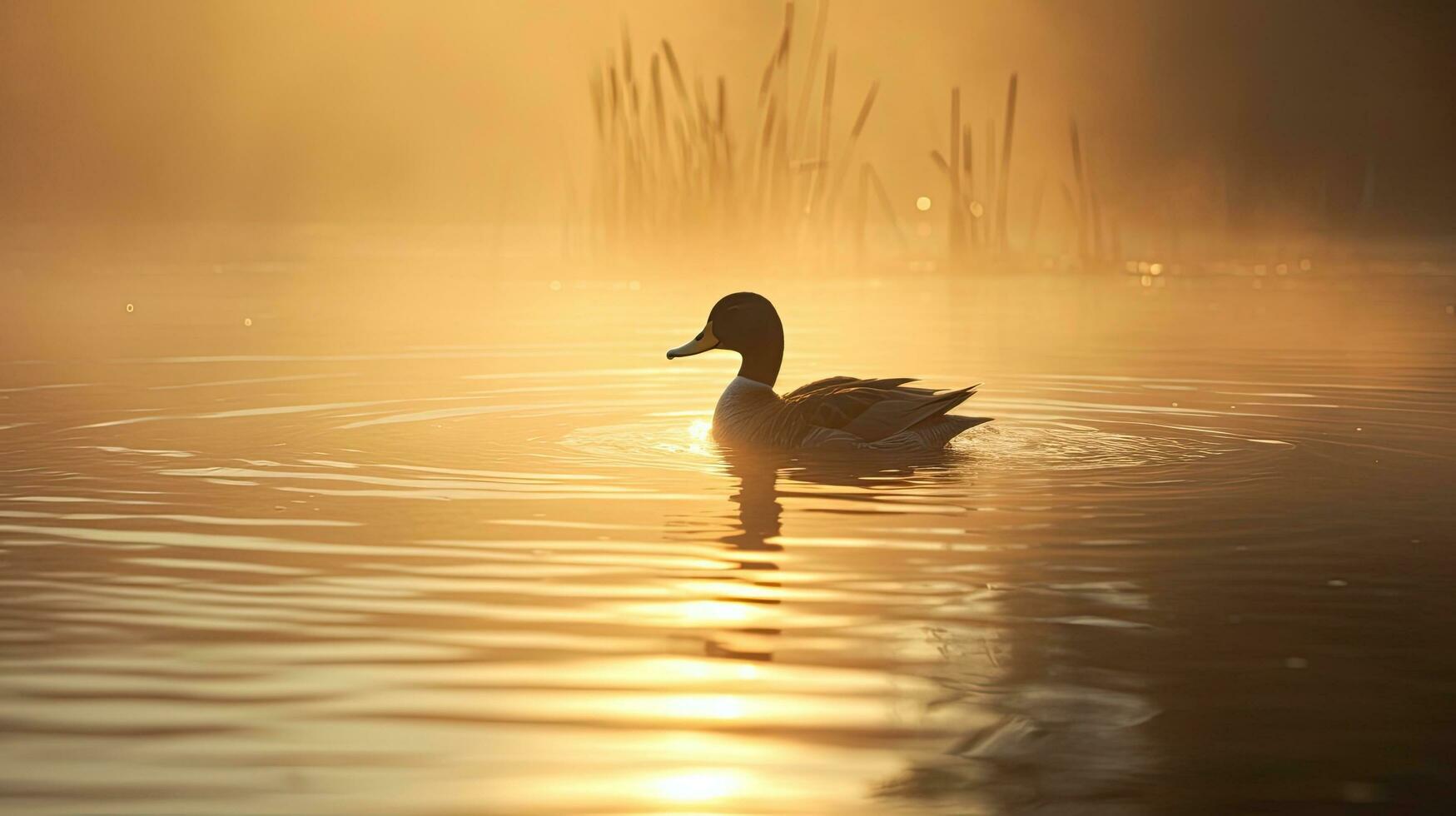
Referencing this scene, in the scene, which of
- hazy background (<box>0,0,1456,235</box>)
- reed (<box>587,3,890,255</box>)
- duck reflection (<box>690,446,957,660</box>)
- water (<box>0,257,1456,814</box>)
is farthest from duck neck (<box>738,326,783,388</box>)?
hazy background (<box>0,0,1456,235</box>)

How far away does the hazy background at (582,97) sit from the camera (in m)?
44.8

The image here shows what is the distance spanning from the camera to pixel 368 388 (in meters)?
12.8

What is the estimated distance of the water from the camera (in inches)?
163

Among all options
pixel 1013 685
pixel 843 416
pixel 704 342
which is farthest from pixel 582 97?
pixel 1013 685

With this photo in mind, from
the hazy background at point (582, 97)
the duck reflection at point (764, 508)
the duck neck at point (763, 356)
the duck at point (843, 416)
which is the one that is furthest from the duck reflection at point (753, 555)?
the hazy background at point (582, 97)

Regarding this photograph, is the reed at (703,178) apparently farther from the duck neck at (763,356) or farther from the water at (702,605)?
the duck neck at (763,356)

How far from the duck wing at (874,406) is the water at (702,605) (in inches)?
8.6

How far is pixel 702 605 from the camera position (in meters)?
5.79

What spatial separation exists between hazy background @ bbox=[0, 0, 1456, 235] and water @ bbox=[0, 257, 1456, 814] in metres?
25.6

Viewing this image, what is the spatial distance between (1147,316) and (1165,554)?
15.2 m

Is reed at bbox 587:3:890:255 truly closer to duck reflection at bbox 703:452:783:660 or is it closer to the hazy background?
the hazy background

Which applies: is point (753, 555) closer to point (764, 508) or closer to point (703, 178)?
point (764, 508)

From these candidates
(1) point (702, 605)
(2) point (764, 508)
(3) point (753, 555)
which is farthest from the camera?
(2) point (764, 508)

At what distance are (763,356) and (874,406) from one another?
1.42 meters
